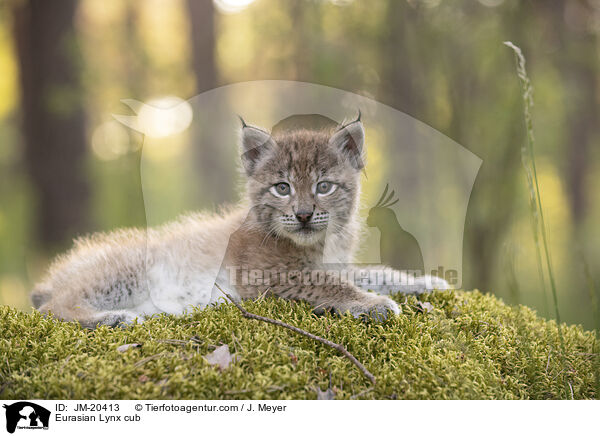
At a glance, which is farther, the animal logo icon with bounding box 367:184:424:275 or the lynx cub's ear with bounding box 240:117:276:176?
the animal logo icon with bounding box 367:184:424:275

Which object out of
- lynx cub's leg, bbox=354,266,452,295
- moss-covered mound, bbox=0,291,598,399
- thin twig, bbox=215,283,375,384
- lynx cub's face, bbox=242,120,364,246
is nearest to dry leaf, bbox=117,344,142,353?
moss-covered mound, bbox=0,291,598,399

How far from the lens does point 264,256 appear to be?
2332mm

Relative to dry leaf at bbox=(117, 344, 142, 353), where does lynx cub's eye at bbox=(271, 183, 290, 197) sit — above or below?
above

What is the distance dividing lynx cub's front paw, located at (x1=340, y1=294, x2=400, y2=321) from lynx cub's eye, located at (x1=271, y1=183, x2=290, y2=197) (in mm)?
632

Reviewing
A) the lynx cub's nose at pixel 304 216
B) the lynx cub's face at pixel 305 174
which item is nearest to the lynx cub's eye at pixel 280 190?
the lynx cub's face at pixel 305 174

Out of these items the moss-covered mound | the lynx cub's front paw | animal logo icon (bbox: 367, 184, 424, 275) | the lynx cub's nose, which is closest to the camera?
the moss-covered mound

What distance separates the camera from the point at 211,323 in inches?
70.6

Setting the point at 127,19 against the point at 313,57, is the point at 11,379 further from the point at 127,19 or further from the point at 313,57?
the point at 127,19

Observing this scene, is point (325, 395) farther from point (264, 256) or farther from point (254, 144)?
point (254, 144)

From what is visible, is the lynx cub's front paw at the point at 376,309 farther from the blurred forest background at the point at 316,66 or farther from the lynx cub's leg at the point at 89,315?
the blurred forest background at the point at 316,66

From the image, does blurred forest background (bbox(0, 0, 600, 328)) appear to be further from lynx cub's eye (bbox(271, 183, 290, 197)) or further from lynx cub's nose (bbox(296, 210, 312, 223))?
lynx cub's nose (bbox(296, 210, 312, 223))

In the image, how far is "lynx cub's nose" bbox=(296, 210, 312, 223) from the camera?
2090 mm

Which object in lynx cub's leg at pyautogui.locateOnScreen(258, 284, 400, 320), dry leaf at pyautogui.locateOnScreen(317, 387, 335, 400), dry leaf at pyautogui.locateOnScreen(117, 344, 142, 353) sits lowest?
dry leaf at pyautogui.locateOnScreen(317, 387, 335, 400)
